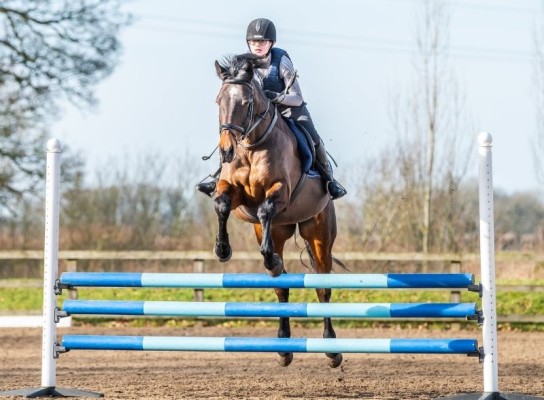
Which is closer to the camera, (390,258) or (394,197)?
(390,258)

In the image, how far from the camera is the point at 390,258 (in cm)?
1366

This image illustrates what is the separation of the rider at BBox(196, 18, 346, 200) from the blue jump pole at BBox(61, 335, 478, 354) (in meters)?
1.10

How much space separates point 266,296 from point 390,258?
1.99 m

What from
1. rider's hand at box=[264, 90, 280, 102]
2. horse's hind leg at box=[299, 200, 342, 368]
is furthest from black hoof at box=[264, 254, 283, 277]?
horse's hind leg at box=[299, 200, 342, 368]

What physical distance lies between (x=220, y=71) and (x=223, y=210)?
0.88m

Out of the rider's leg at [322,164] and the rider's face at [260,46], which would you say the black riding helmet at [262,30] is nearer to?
the rider's face at [260,46]

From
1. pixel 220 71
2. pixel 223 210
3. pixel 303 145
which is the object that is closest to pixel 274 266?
pixel 223 210

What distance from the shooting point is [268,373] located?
894 centimetres

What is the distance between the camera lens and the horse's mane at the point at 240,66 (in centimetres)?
613

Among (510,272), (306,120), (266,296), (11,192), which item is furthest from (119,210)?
(306,120)

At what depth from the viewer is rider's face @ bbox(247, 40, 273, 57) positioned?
22.1ft

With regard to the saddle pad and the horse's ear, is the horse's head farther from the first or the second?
the saddle pad

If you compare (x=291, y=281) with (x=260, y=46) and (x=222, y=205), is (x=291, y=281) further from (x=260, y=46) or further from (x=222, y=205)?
(x=260, y=46)

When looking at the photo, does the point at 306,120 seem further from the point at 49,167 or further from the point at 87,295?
the point at 87,295
